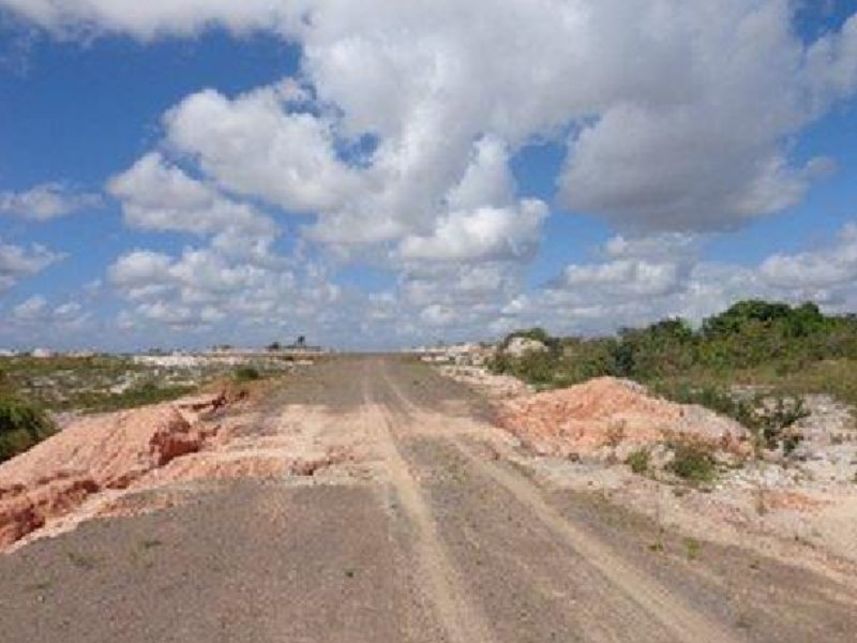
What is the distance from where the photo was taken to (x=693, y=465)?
22.3 metres

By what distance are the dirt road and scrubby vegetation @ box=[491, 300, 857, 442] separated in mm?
10248

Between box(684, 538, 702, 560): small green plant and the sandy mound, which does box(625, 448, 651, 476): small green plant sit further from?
box(684, 538, 702, 560): small green plant

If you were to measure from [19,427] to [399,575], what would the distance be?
771 inches

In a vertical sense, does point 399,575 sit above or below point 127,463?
below

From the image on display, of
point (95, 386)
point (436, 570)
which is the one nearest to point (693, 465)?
point (436, 570)

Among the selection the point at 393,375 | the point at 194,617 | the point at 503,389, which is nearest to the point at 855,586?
the point at 194,617

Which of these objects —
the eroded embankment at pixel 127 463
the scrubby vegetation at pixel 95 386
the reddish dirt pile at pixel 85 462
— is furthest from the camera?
the scrubby vegetation at pixel 95 386

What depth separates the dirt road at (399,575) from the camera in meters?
11.7

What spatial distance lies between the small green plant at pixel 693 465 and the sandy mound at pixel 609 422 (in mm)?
1843

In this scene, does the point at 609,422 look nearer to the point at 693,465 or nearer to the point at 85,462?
the point at 693,465

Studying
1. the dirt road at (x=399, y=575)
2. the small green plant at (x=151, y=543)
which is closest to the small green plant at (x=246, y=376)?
the dirt road at (x=399, y=575)

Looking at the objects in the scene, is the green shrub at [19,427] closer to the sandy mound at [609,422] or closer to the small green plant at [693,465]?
the sandy mound at [609,422]

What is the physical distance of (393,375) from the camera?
59.5 metres

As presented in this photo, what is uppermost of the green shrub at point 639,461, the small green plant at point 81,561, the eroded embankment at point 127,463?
the eroded embankment at point 127,463
